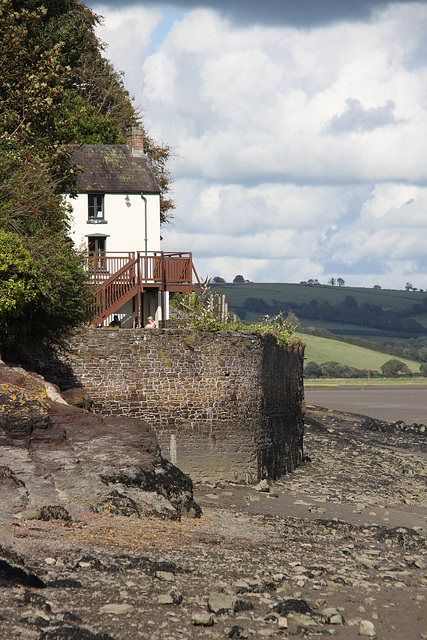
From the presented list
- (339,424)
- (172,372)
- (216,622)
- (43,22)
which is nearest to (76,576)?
(216,622)

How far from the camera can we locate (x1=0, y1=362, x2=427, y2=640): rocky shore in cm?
1055

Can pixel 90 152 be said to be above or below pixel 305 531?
above

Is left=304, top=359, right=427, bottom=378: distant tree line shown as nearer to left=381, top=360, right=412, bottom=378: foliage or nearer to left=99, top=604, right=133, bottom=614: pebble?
left=381, top=360, right=412, bottom=378: foliage

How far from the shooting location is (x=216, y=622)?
428 inches

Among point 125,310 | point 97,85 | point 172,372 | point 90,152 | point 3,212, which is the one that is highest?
point 97,85

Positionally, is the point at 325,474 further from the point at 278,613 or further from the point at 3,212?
the point at 278,613

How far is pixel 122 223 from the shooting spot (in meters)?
41.2

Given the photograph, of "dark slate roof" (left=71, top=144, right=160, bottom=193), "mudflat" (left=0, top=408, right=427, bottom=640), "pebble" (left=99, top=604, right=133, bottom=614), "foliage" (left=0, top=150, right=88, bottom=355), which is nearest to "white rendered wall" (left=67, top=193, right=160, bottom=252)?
"dark slate roof" (left=71, top=144, right=160, bottom=193)

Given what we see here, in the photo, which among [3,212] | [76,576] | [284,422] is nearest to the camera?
[76,576]

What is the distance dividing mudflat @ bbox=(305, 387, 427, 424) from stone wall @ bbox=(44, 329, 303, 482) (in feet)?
134

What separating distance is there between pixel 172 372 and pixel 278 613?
1072 centimetres

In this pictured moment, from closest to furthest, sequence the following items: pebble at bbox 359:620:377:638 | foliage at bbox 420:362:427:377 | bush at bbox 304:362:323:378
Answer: pebble at bbox 359:620:377:638 → bush at bbox 304:362:323:378 → foliage at bbox 420:362:427:377

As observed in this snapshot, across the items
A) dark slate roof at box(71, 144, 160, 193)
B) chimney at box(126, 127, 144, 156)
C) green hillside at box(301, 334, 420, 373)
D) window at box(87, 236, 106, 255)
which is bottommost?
green hillside at box(301, 334, 420, 373)

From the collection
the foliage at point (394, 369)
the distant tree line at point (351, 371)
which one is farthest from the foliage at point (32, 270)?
the foliage at point (394, 369)
